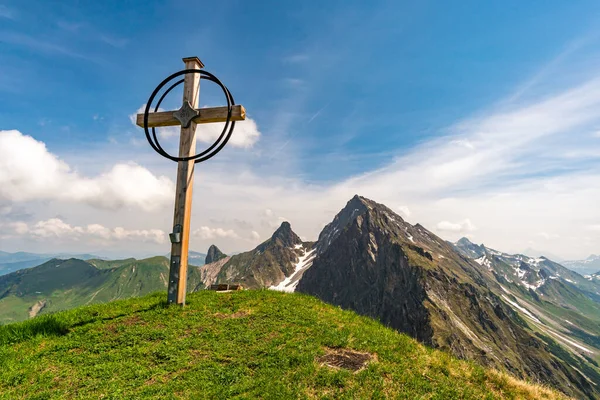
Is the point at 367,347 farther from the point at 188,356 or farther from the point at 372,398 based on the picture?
the point at 188,356

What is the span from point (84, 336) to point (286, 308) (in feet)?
26.8

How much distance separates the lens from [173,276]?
49.9ft

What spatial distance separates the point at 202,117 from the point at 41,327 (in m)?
11.5

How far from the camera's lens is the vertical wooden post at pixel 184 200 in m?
15.1

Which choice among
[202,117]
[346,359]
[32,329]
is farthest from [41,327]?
[346,359]

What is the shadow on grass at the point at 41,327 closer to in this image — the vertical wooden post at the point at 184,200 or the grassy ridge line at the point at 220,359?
the grassy ridge line at the point at 220,359

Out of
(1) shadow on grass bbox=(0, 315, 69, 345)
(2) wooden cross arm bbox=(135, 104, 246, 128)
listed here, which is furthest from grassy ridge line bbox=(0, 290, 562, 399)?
(2) wooden cross arm bbox=(135, 104, 246, 128)

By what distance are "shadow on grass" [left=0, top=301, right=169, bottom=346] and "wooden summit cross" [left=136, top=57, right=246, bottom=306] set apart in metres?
2.98

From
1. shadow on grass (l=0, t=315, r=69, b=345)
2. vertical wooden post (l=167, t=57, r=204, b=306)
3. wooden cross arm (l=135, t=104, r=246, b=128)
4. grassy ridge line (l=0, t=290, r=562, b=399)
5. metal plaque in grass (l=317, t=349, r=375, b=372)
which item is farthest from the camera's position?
wooden cross arm (l=135, t=104, r=246, b=128)

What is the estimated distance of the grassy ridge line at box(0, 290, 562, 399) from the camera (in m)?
8.80

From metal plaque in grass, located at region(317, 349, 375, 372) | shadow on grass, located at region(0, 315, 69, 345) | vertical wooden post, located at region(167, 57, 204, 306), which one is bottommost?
metal plaque in grass, located at region(317, 349, 375, 372)

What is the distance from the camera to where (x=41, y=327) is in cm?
1257

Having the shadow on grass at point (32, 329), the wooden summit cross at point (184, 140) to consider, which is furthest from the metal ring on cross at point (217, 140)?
the shadow on grass at point (32, 329)

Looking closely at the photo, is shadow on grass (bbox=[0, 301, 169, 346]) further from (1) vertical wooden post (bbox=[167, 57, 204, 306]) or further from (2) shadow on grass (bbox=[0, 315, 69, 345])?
(1) vertical wooden post (bbox=[167, 57, 204, 306])
